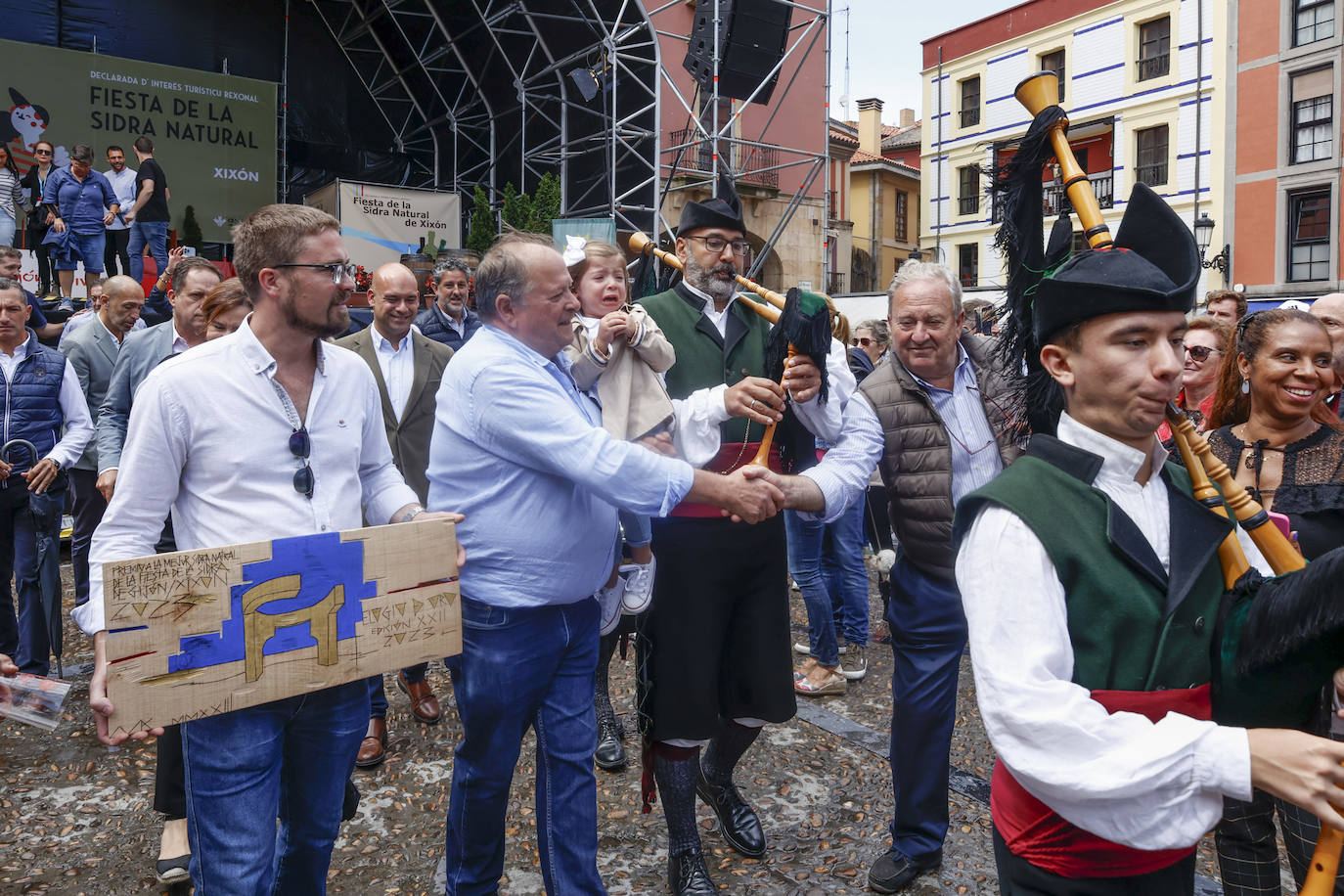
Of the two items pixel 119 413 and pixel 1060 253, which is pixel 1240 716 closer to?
pixel 1060 253

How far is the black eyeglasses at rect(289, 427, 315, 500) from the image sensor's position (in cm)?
223

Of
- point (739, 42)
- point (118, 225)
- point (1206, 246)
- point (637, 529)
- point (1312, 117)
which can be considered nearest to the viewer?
point (637, 529)

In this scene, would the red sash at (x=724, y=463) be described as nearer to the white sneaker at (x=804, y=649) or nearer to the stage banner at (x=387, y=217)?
the white sneaker at (x=804, y=649)

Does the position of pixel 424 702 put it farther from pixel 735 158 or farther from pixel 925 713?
pixel 735 158

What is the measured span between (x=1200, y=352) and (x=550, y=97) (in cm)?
1468

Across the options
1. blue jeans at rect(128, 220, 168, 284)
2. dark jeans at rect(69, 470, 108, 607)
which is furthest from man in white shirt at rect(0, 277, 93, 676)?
blue jeans at rect(128, 220, 168, 284)

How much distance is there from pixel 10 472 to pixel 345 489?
336 cm

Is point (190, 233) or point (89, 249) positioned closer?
point (89, 249)

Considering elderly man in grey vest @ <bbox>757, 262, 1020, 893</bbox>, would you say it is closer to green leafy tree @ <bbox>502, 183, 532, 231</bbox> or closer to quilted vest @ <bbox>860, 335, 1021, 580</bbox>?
quilted vest @ <bbox>860, 335, 1021, 580</bbox>

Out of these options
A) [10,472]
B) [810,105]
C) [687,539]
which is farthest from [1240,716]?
[810,105]

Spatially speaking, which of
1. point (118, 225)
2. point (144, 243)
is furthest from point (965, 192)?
point (118, 225)

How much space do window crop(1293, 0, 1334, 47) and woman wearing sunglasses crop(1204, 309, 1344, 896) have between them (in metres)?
24.5

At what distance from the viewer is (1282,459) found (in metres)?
2.83

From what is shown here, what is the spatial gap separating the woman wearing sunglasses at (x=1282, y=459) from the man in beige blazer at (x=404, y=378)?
11.0 ft
